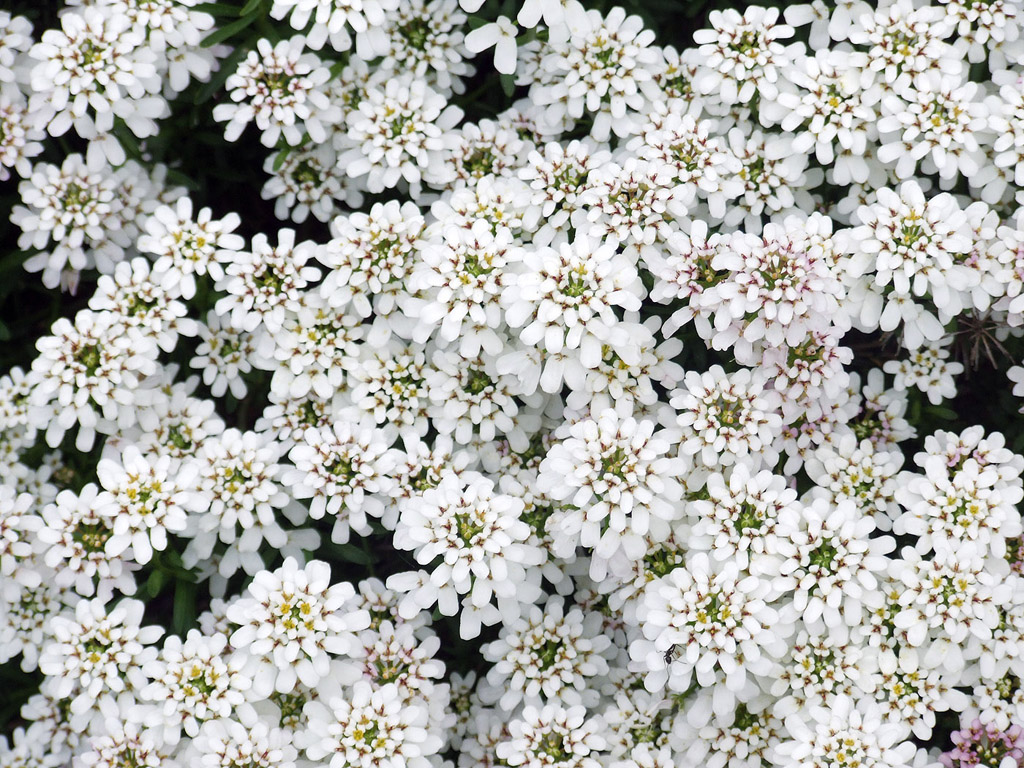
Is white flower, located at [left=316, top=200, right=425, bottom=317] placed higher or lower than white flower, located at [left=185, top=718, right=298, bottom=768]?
higher

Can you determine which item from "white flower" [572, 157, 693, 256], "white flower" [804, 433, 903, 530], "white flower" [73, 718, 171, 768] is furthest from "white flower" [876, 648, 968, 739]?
"white flower" [73, 718, 171, 768]

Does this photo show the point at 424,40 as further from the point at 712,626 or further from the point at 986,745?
the point at 986,745

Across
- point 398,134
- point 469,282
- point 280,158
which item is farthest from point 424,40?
point 469,282

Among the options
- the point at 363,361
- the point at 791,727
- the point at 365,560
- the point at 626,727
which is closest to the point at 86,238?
the point at 363,361

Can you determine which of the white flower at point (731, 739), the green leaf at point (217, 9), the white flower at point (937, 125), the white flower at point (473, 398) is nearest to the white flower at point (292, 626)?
the white flower at point (473, 398)

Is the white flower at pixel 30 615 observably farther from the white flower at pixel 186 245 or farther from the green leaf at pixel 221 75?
the green leaf at pixel 221 75

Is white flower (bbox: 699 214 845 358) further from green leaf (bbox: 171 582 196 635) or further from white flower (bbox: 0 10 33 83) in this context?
white flower (bbox: 0 10 33 83)
